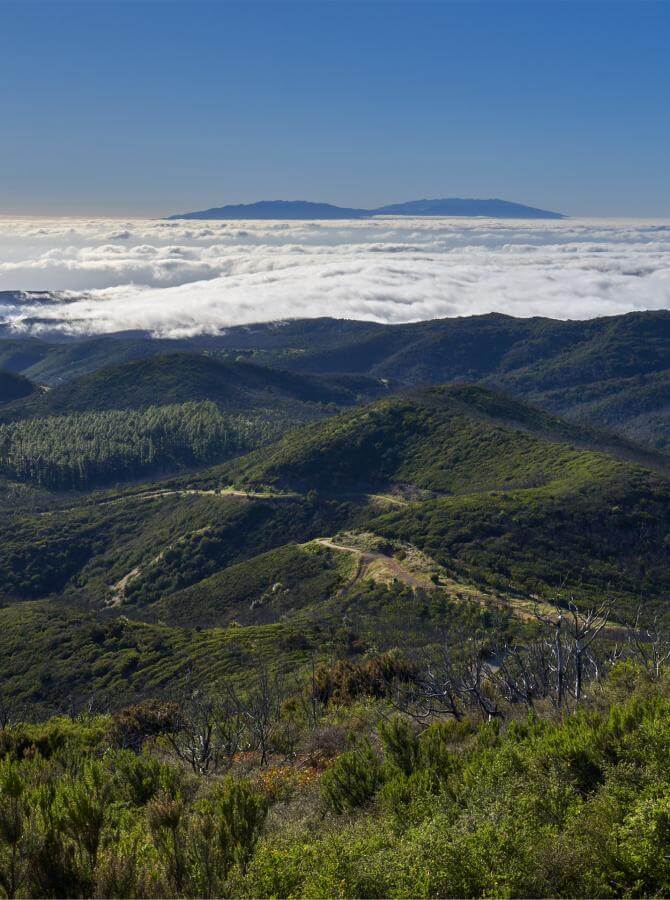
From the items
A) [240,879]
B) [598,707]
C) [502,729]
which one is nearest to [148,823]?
[240,879]

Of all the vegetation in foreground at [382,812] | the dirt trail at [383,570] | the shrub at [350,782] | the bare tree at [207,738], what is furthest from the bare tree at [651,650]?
the dirt trail at [383,570]

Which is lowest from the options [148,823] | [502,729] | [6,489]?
[6,489]

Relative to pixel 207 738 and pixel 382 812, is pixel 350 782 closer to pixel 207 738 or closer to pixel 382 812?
pixel 382 812

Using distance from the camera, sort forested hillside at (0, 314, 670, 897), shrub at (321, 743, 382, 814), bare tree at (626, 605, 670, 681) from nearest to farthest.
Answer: forested hillside at (0, 314, 670, 897), shrub at (321, 743, 382, 814), bare tree at (626, 605, 670, 681)

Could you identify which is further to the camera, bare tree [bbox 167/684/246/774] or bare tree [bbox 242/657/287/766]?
bare tree [bbox 242/657/287/766]

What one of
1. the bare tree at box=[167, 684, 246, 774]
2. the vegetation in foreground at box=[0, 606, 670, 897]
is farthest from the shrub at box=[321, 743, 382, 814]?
the bare tree at box=[167, 684, 246, 774]

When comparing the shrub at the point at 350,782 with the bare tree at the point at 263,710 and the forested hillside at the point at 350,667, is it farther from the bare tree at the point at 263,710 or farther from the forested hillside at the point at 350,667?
the bare tree at the point at 263,710

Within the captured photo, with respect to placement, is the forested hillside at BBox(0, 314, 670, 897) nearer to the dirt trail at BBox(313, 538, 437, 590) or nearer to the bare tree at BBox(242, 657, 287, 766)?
the bare tree at BBox(242, 657, 287, 766)

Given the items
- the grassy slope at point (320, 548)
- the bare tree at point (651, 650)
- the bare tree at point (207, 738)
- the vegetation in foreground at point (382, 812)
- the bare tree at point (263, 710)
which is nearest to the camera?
the vegetation in foreground at point (382, 812)

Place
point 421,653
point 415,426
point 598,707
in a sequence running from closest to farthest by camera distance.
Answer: point 598,707
point 421,653
point 415,426

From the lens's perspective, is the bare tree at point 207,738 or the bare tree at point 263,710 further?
the bare tree at point 263,710

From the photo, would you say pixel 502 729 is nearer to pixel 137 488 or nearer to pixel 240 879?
pixel 240 879
